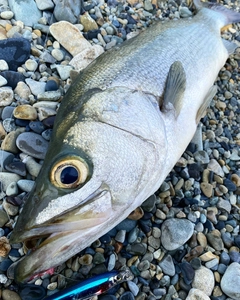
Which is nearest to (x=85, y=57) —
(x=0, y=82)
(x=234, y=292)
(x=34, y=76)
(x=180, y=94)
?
(x=34, y=76)

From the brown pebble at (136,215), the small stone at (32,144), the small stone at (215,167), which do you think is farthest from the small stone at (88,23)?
the brown pebble at (136,215)

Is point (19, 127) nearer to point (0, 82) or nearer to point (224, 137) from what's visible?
point (0, 82)

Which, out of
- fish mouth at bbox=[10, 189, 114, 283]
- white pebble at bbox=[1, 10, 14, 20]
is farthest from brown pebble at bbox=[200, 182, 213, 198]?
white pebble at bbox=[1, 10, 14, 20]

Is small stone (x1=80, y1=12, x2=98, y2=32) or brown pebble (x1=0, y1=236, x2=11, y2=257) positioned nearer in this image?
brown pebble (x1=0, y1=236, x2=11, y2=257)

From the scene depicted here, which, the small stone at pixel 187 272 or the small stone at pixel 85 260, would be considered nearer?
the small stone at pixel 85 260

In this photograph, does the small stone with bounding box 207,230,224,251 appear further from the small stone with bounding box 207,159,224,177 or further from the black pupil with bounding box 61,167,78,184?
the black pupil with bounding box 61,167,78,184

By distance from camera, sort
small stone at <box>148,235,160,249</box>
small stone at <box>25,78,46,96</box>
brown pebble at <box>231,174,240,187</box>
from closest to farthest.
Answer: small stone at <box>148,235,160,249</box>, small stone at <box>25,78,46,96</box>, brown pebble at <box>231,174,240,187</box>

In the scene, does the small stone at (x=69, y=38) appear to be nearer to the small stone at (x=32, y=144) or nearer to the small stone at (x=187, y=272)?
the small stone at (x=32, y=144)
